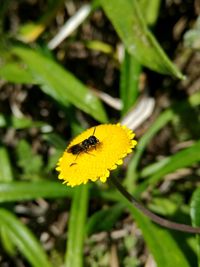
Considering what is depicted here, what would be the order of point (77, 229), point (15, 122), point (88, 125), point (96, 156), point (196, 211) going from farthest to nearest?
point (88, 125)
point (15, 122)
point (77, 229)
point (196, 211)
point (96, 156)

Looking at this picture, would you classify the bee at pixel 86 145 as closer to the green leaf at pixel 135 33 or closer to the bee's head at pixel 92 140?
the bee's head at pixel 92 140

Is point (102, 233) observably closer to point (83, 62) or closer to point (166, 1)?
point (83, 62)

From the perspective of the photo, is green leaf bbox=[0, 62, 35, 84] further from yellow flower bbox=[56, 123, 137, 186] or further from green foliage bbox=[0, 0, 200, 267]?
yellow flower bbox=[56, 123, 137, 186]

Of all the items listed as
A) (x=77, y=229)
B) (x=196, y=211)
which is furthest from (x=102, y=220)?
(x=196, y=211)

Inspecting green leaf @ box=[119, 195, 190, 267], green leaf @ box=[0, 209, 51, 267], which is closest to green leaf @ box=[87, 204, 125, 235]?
green leaf @ box=[119, 195, 190, 267]

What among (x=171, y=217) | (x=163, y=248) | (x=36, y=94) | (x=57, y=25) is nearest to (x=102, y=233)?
(x=171, y=217)

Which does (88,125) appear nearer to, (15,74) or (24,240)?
(15,74)
